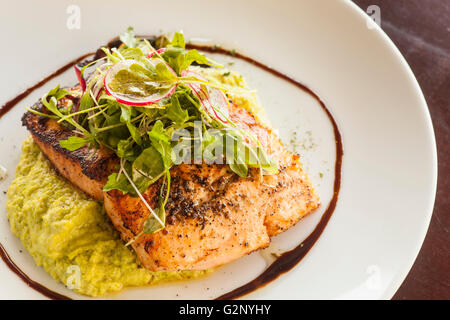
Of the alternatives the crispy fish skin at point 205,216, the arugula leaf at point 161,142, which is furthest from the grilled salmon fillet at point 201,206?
the arugula leaf at point 161,142

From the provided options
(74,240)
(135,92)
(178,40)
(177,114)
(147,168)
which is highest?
(178,40)

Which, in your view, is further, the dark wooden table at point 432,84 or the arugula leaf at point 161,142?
the dark wooden table at point 432,84

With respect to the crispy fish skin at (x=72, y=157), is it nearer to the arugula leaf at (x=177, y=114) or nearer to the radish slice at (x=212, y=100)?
the arugula leaf at (x=177, y=114)

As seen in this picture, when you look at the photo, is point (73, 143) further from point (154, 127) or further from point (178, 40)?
point (178, 40)

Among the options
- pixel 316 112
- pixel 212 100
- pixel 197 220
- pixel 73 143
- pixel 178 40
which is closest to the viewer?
pixel 197 220

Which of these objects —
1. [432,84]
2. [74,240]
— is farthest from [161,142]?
[432,84]
